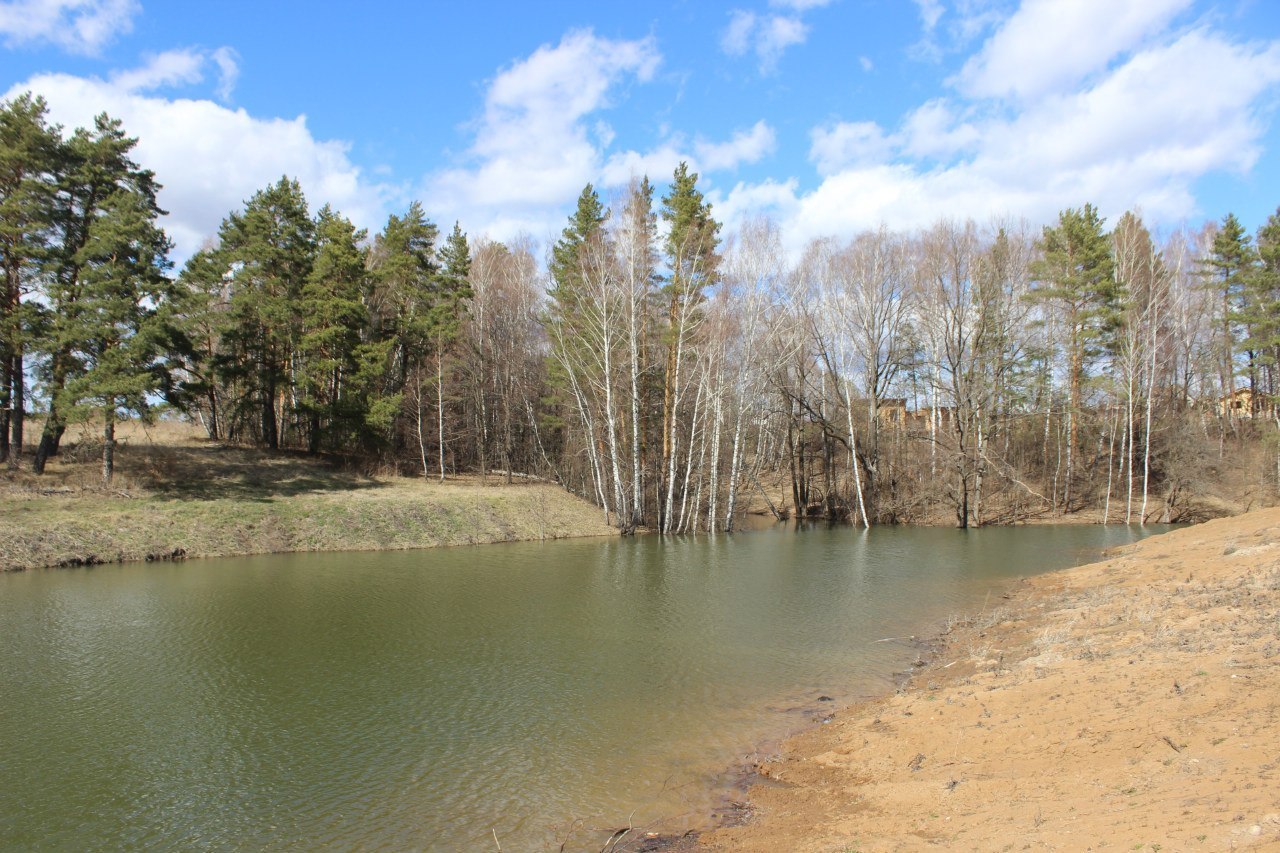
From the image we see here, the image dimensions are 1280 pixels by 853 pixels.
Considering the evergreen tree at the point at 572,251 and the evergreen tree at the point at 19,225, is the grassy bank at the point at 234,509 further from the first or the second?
the evergreen tree at the point at 572,251

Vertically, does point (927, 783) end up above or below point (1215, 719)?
below

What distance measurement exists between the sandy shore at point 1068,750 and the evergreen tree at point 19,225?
29.4 m

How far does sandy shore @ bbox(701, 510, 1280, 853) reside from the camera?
5.04 meters

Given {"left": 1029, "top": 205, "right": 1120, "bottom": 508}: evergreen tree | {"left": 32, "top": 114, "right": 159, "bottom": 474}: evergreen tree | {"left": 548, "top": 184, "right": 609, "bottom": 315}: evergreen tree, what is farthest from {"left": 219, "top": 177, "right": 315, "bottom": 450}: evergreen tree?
{"left": 1029, "top": 205, "right": 1120, "bottom": 508}: evergreen tree

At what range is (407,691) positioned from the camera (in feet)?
Result: 35.8

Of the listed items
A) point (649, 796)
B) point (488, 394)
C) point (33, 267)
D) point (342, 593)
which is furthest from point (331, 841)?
point (488, 394)

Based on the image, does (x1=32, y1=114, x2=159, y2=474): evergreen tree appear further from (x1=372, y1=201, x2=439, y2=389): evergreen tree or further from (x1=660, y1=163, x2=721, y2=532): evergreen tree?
(x1=660, y1=163, x2=721, y2=532): evergreen tree

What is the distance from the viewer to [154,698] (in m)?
10.5

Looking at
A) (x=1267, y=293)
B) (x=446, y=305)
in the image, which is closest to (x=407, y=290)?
(x=446, y=305)

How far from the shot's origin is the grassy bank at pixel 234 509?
73.6ft

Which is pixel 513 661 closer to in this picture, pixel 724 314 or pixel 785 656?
pixel 785 656

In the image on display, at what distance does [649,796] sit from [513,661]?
5.51m

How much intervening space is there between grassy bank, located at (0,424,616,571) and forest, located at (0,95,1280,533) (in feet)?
5.68

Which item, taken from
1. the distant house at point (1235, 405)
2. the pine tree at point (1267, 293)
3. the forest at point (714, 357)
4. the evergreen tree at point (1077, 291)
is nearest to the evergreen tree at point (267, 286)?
the forest at point (714, 357)
